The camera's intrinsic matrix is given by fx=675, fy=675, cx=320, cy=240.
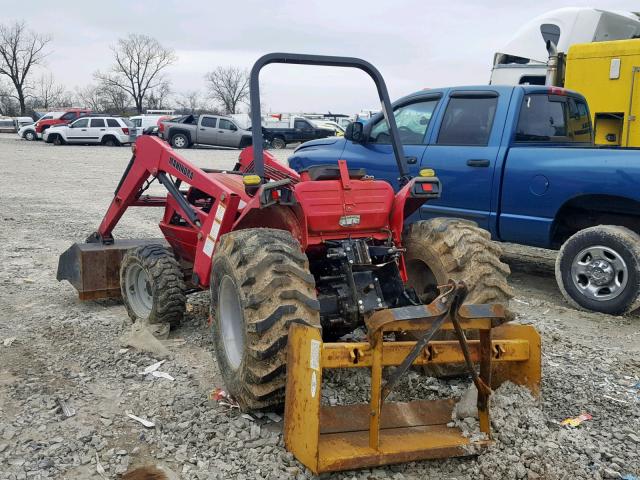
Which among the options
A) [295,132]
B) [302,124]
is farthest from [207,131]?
[302,124]

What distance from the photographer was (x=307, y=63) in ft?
15.6

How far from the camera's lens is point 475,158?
6.95m

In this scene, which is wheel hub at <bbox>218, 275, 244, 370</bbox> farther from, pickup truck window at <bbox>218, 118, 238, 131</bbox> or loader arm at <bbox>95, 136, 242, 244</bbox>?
pickup truck window at <bbox>218, 118, 238, 131</bbox>

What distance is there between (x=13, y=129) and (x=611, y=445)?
53.8 m

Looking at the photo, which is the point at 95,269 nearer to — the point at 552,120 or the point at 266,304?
the point at 266,304

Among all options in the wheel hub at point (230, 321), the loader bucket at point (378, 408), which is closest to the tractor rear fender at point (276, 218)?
the wheel hub at point (230, 321)

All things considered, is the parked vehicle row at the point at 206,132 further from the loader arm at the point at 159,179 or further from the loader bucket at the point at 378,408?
the loader bucket at the point at 378,408

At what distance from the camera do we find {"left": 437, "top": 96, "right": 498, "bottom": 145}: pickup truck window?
706cm

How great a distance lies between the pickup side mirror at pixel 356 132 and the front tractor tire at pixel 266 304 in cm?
349

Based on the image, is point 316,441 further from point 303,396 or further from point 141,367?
point 141,367

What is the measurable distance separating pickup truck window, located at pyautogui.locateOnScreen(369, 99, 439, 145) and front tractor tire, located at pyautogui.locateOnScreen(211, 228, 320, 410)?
4.05 m

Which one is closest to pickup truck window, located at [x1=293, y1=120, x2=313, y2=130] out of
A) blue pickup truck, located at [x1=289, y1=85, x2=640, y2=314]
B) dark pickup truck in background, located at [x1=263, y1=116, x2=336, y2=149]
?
dark pickup truck in background, located at [x1=263, y1=116, x2=336, y2=149]

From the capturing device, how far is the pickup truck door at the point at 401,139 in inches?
293

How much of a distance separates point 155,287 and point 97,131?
1247 inches
